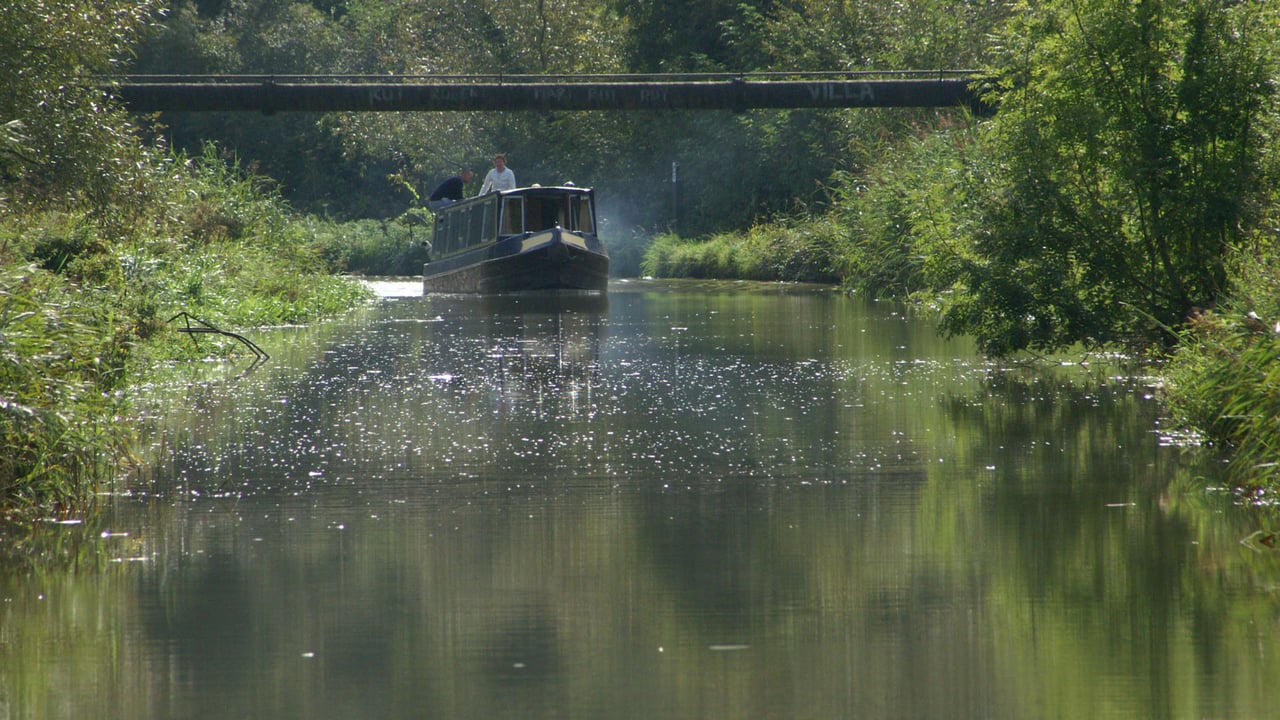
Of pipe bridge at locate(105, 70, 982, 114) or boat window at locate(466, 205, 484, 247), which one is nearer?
pipe bridge at locate(105, 70, 982, 114)

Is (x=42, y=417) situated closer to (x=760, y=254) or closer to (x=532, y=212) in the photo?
(x=532, y=212)

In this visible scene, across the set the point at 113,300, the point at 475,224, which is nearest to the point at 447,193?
the point at 475,224

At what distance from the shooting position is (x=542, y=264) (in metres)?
32.8

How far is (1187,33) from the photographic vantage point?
14.4 m

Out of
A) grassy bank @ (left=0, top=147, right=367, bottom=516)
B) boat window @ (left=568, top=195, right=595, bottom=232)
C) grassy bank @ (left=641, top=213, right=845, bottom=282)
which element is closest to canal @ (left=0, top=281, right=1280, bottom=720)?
grassy bank @ (left=0, top=147, right=367, bottom=516)

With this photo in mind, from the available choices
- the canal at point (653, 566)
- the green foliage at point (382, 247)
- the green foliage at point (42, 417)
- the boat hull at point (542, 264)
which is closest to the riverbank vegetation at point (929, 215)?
the green foliage at point (42, 417)

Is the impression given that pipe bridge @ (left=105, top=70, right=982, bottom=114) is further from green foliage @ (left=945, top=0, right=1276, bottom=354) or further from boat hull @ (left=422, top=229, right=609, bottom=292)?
green foliage @ (left=945, top=0, right=1276, bottom=354)

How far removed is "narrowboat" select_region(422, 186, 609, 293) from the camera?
3275 centimetres

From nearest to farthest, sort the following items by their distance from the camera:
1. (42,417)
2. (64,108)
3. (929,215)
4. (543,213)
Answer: (42,417) → (929,215) → (64,108) → (543,213)

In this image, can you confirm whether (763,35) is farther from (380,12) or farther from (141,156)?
(141,156)

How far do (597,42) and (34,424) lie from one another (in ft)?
158

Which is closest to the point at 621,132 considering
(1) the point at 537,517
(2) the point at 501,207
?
(2) the point at 501,207

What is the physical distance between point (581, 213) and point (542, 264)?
1947mm

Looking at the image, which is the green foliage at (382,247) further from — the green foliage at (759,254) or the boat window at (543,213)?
the boat window at (543,213)
